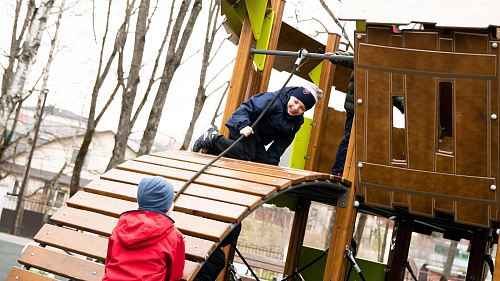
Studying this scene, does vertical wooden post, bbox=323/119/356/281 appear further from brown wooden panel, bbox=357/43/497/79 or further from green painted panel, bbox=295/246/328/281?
green painted panel, bbox=295/246/328/281

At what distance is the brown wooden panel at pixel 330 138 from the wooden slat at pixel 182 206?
4.21 m

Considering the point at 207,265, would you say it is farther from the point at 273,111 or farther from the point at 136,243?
the point at 136,243

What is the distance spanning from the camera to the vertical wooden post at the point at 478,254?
6340 millimetres

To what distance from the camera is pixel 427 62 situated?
4684mm

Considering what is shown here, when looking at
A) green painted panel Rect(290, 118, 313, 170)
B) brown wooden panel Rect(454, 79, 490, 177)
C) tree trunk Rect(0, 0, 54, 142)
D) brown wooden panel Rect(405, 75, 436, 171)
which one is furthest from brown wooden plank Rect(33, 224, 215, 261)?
tree trunk Rect(0, 0, 54, 142)

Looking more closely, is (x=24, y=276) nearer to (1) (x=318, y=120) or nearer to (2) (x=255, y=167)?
(2) (x=255, y=167)

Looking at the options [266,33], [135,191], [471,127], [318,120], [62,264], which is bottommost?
[62,264]

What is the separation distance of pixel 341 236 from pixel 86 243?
2.48 m

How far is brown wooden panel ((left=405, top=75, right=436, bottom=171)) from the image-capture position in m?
4.77

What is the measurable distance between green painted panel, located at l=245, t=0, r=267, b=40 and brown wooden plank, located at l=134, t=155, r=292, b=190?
7.61 feet

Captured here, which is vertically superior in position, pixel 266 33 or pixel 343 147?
pixel 266 33

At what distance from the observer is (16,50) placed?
2183 cm

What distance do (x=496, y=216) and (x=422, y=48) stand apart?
5.39ft

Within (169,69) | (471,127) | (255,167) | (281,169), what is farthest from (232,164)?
(169,69)
